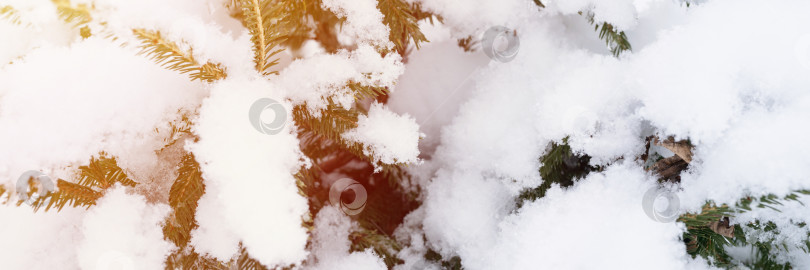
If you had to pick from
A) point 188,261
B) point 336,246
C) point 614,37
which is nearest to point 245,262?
point 188,261

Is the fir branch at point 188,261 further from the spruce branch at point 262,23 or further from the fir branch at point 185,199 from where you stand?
the spruce branch at point 262,23

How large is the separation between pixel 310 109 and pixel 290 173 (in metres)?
0.12

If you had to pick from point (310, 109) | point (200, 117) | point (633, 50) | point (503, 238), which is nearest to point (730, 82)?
point (633, 50)

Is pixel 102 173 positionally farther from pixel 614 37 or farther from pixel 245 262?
pixel 614 37

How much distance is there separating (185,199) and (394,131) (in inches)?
13.6

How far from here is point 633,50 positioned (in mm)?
899

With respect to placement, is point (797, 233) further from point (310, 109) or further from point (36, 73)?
point (36, 73)

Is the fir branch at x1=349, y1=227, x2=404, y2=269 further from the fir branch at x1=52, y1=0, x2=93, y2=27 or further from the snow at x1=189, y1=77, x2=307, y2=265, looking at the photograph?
the fir branch at x1=52, y1=0, x2=93, y2=27
